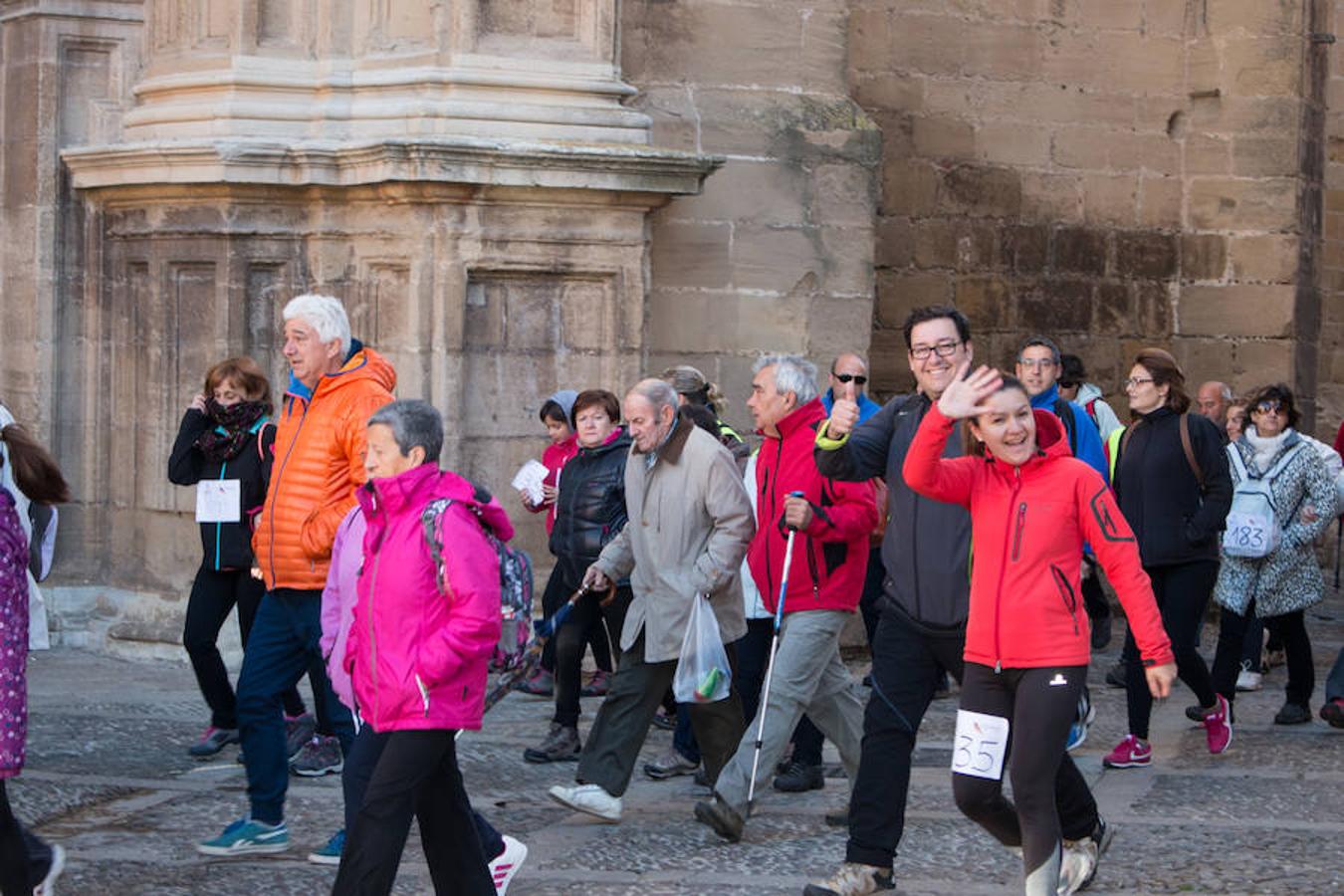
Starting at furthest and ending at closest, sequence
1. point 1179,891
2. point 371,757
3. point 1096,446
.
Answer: point 1096,446, point 1179,891, point 371,757

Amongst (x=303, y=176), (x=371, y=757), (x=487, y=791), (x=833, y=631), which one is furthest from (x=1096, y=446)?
(x=371, y=757)

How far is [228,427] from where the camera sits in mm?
8398

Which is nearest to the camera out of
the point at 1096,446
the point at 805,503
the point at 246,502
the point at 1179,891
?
the point at 1179,891

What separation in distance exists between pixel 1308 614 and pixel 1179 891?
7.80 meters

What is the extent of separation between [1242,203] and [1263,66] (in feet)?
2.84

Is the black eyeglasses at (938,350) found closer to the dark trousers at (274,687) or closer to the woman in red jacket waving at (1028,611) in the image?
the woman in red jacket waving at (1028,611)

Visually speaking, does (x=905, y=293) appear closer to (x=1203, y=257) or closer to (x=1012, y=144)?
(x=1012, y=144)

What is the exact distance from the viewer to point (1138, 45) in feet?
45.3

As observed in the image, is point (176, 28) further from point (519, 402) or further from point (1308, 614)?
point (1308, 614)

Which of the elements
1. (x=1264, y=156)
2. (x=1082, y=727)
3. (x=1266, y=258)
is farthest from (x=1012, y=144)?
(x=1082, y=727)

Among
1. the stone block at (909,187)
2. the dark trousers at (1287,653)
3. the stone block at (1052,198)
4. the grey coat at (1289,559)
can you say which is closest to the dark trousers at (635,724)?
the dark trousers at (1287,653)

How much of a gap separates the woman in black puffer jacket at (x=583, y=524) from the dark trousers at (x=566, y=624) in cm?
6

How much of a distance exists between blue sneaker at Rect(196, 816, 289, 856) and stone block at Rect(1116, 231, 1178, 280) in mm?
8592

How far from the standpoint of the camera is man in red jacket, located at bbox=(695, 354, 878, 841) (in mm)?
7195
